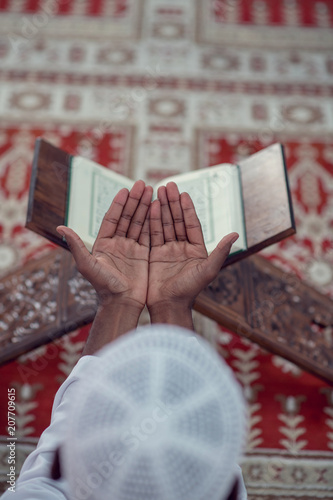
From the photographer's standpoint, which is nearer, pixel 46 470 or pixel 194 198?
pixel 46 470

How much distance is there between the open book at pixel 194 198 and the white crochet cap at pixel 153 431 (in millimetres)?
653

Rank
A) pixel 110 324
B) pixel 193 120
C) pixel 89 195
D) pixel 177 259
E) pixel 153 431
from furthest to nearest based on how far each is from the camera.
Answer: pixel 193 120
pixel 89 195
pixel 177 259
pixel 110 324
pixel 153 431

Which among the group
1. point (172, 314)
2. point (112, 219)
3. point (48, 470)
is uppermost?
point (112, 219)

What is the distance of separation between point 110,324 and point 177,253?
0.73 feet

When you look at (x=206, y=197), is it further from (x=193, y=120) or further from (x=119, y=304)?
(x=193, y=120)

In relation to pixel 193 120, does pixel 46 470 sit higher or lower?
lower

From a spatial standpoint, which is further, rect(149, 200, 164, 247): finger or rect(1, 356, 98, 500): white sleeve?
rect(149, 200, 164, 247): finger

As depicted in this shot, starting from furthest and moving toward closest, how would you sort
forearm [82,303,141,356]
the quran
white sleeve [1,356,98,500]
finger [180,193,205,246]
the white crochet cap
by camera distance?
the quran → finger [180,193,205,246] → forearm [82,303,141,356] → white sleeve [1,356,98,500] → the white crochet cap

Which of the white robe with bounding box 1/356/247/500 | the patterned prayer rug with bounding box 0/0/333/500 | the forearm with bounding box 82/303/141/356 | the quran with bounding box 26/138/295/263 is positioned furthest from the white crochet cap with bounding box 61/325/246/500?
the patterned prayer rug with bounding box 0/0/333/500

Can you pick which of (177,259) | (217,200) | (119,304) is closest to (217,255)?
(177,259)

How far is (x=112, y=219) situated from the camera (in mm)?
1138

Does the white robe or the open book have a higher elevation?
the open book

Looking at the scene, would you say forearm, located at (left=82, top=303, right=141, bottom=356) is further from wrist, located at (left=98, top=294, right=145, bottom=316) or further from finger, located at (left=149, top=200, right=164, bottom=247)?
finger, located at (left=149, top=200, right=164, bottom=247)

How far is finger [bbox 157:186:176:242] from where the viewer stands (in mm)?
1151
